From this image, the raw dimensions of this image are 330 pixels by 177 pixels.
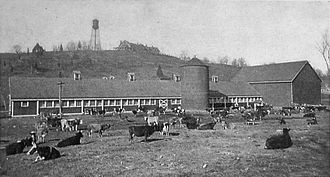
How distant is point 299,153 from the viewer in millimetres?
12484

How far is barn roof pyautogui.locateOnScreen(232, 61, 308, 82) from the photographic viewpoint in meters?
47.8

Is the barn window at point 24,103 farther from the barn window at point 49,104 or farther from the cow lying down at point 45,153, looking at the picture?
the cow lying down at point 45,153

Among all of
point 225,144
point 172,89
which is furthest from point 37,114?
point 225,144

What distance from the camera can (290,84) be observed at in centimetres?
4656

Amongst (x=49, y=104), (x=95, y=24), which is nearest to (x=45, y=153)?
(x=95, y=24)

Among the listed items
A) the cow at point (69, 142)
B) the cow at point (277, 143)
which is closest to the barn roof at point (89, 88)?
the cow at point (69, 142)

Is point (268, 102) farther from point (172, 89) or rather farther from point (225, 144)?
point (225, 144)

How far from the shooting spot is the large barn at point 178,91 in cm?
3162

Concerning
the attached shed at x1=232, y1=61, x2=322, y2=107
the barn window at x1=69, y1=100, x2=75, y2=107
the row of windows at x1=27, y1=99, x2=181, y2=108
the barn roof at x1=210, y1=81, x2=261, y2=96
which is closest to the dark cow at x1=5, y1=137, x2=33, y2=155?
the row of windows at x1=27, y1=99, x2=181, y2=108

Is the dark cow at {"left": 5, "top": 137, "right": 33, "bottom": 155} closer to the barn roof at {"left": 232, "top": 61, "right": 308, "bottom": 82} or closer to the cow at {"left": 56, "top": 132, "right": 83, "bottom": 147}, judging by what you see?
the cow at {"left": 56, "top": 132, "right": 83, "bottom": 147}

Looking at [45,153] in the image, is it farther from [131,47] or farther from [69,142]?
[131,47]

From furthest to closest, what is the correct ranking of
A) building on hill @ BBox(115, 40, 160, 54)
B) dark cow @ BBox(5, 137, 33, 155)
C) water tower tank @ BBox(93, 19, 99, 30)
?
1. building on hill @ BBox(115, 40, 160, 54)
2. dark cow @ BBox(5, 137, 33, 155)
3. water tower tank @ BBox(93, 19, 99, 30)

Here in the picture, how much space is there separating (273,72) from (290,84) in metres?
4.96

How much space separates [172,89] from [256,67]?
21.2 m
